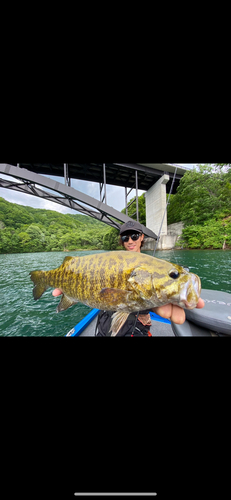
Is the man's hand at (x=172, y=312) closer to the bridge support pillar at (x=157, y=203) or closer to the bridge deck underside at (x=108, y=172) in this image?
the bridge support pillar at (x=157, y=203)

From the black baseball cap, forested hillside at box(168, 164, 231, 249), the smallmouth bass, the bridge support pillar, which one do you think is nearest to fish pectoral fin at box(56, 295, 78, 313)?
the smallmouth bass

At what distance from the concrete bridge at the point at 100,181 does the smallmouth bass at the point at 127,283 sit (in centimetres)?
692

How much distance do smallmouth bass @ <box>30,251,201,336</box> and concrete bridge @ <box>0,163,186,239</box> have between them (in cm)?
692

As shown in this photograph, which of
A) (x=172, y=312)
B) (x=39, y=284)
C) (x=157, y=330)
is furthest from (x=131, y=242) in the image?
(x=157, y=330)

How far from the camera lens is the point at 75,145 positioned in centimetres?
148

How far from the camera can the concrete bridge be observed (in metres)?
8.61

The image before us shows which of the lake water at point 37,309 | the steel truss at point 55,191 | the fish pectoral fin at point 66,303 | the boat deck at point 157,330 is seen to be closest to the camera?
the fish pectoral fin at point 66,303

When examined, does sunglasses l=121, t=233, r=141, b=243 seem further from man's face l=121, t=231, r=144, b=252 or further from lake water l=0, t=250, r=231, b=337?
lake water l=0, t=250, r=231, b=337

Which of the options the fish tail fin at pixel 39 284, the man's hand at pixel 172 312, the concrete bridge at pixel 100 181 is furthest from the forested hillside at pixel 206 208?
the fish tail fin at pixel 39 284

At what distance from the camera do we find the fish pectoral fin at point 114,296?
98 cm

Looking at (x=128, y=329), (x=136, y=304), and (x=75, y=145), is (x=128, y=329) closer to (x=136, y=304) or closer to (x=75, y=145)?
(x=136, y=304)

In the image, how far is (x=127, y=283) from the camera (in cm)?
99

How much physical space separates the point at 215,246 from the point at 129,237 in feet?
38.3
